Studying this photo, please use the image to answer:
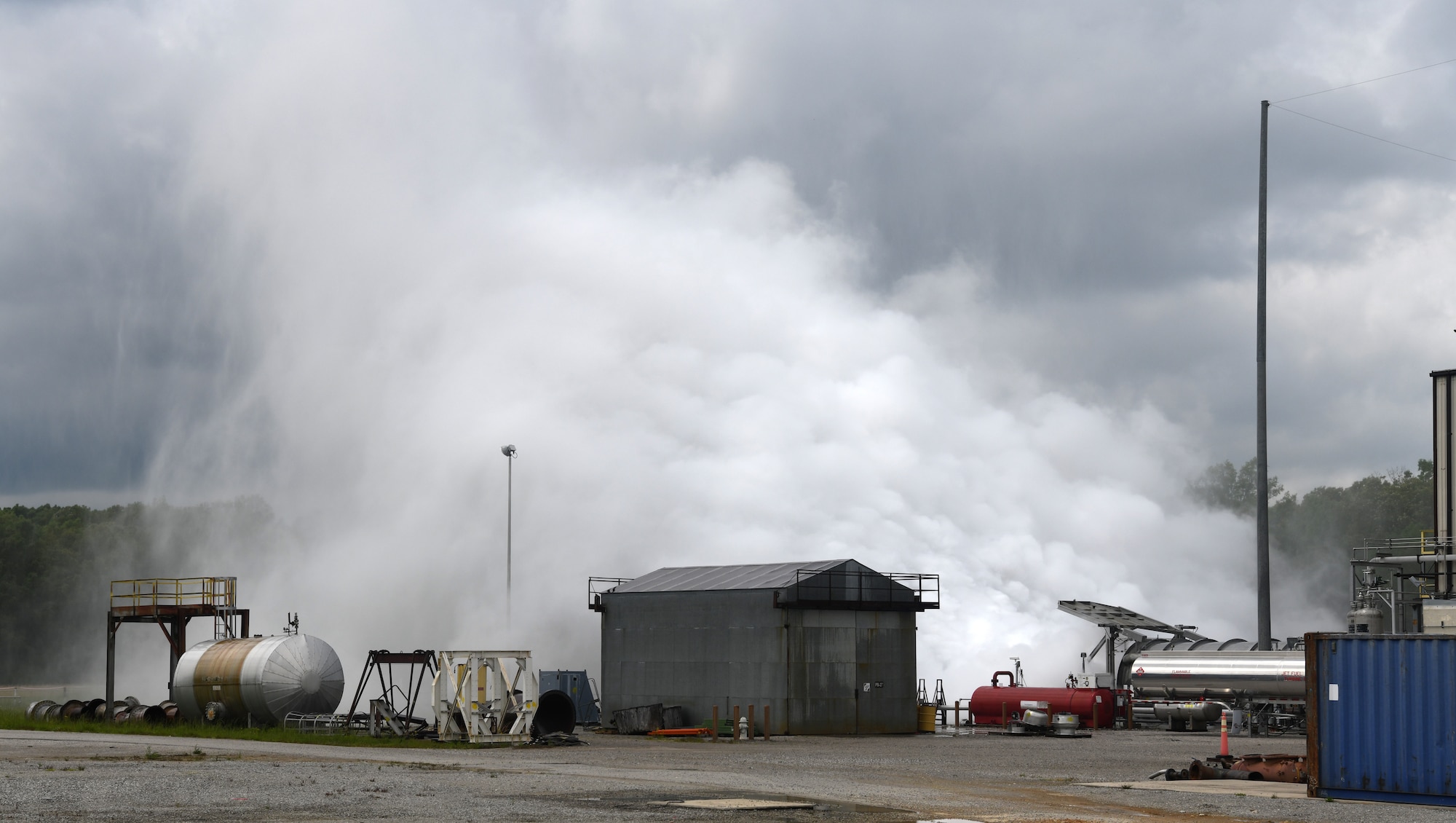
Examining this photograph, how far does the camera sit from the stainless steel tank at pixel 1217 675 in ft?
168

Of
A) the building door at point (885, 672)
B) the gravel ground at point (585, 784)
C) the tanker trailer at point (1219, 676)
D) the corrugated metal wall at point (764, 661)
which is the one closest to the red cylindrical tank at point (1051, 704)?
the tanker trailer at point (1219, 676)

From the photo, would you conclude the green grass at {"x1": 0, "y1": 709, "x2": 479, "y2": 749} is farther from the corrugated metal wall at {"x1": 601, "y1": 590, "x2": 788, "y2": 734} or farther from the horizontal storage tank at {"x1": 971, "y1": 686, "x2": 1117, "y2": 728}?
the horizontal storage tank at {"x1": 971, "y1": 686, "x2": 1117, "y2": 728}

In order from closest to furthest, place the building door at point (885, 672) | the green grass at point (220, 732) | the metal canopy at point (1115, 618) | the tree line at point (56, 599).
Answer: the green grass at point (220, 732) → the building door at point (885, 672) → the metal canopy at point (1115, 618) → the tree line at point (56, 599)

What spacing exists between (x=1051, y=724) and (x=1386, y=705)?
91.6 ft

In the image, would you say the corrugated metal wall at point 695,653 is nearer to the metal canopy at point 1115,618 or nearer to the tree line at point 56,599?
the metal canopy at point 1115,618

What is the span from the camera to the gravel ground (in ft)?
66.3

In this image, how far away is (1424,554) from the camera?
5759 cm

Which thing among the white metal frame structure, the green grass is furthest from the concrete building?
the green grass

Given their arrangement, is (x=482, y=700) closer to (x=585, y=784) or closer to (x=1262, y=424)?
(x=585, y=784)

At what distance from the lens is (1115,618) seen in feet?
202

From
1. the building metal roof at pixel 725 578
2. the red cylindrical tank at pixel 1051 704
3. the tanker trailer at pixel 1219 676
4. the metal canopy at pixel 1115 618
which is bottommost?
the red cylindrical tank at pixel 1051 704

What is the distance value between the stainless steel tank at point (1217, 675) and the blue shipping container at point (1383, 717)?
28.1 m

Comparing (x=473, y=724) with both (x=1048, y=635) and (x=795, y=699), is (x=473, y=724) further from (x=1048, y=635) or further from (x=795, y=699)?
(x=1048, y=635)

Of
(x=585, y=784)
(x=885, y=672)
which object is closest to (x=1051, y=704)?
(x=885, y=672)
